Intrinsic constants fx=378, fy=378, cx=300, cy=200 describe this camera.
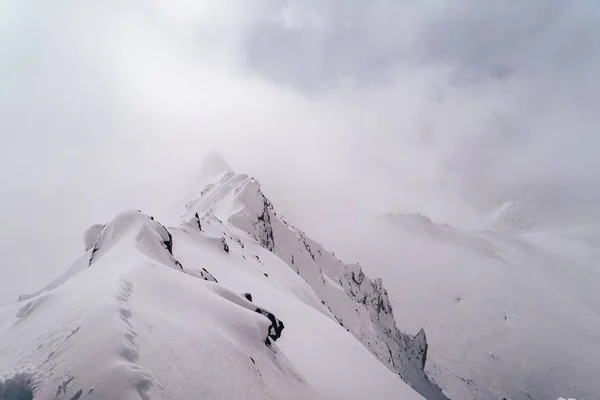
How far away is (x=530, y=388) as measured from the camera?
171 metres

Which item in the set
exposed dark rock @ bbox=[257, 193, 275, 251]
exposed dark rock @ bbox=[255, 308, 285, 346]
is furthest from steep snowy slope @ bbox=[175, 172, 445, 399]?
exposed dark rock @ bbox=[255, 308, 285, 346]

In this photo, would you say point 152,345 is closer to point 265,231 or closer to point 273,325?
point 273,325

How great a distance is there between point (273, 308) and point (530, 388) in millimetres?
195730

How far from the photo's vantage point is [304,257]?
2955 inches

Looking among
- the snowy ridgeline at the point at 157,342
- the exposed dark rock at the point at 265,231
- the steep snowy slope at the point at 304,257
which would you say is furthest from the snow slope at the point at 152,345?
the exposed dark rock at the point at 265,231

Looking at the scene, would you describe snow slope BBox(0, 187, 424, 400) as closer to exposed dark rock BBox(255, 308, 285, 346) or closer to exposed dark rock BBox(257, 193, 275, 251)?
exposed dark rock BBox(255, 308, 285, 346)

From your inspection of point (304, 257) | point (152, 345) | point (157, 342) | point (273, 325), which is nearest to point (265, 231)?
point (304, 257)

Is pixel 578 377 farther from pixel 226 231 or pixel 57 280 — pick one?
pixel 57 280

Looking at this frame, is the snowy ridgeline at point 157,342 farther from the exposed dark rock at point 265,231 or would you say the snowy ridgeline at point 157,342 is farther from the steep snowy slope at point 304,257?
the exposed dark rock at point 265,231

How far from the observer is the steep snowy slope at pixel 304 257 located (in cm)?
6581

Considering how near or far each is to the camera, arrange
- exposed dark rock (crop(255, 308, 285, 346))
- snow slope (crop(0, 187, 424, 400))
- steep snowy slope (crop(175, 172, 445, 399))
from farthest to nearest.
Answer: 1. steep snowy slope (crop(175, 172, 445, 399))
2. exposed dark rock (crop(255, 308, 285, 346))
3. snow slope (crop(0, 187, 424, 400))

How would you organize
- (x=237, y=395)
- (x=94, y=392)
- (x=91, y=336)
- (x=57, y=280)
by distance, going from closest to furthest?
1. (x=94, y=392)
2. (x=91, y=336)
3. (x=237, y=395)
4. (x=57, y=280)

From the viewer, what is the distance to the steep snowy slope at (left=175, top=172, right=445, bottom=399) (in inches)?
2591

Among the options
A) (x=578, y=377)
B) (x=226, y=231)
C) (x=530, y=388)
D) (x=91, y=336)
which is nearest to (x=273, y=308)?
(x=91, y=336)
